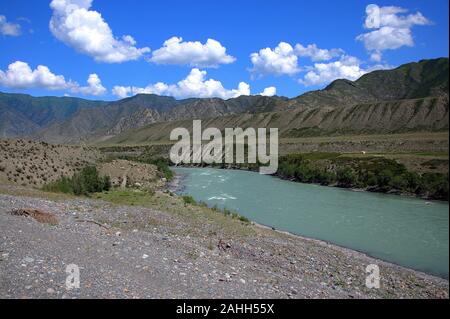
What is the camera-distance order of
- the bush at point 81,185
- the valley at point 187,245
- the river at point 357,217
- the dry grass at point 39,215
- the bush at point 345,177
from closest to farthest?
the valley at point 187,245 < the dry grass at point 39,215 < the river at point 357,217 < the bush at point 81,185 < the bush at point 345,177

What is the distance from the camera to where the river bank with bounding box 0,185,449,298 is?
1162 centimetres

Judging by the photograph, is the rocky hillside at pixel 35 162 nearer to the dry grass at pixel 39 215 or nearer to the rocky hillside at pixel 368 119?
the dry grass at pixel 39 215

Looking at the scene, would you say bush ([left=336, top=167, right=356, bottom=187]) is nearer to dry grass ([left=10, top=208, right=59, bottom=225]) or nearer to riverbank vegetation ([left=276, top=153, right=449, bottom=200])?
riverbank vegetation ([left=276, top=153, right=449, bottom=200])

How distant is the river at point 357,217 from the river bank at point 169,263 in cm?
280

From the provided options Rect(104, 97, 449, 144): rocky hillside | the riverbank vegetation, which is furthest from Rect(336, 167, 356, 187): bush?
Rect(104, 97, 449, 144): rocky hillside

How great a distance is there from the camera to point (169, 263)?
46.9 ft

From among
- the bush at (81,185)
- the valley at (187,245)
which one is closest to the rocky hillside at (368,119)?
the valley at (187,245)

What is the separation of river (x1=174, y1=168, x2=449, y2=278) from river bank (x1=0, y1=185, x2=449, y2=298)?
2.80 metres

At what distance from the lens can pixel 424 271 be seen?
20.8 m

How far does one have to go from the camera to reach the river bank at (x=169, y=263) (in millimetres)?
11617

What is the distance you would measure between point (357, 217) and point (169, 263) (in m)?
24.7
